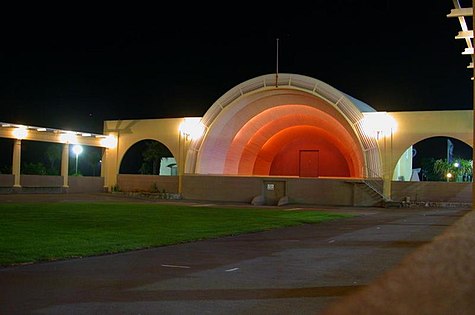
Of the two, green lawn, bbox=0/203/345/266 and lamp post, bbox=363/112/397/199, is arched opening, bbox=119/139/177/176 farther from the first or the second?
green lawn, bbox=0/203/345/266

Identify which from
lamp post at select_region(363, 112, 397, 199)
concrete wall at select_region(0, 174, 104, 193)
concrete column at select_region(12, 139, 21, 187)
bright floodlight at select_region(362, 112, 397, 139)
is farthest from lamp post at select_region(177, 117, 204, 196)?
lamp post at select_region(363, 112, 397, 199)

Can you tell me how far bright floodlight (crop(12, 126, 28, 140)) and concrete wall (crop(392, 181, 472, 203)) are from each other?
27.5 m

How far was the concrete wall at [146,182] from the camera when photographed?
47.8 metres

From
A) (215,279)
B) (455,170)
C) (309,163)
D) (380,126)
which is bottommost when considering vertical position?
(215,279)

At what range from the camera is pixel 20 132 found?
44.6m

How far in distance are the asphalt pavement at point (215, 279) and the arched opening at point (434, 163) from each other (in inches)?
1217

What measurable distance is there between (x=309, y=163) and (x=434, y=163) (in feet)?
52.6

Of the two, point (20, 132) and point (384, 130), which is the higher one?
point (384, 130)

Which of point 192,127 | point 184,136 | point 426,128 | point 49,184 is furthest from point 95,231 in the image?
point 49,184

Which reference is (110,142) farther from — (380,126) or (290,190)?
(380,126)

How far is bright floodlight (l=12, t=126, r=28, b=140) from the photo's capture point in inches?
1742

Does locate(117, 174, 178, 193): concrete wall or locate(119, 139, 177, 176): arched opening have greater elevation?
locate(119, 139, 177, 176): arched opening

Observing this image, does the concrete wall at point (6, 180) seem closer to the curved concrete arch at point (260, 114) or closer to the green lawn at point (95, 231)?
the curved concrete arch at point (260, 114)

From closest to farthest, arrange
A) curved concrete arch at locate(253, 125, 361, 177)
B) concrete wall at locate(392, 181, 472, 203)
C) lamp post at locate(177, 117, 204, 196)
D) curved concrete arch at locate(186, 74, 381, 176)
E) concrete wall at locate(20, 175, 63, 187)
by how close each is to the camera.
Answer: concrete wall at locate(392, 181, 472, 203) < curved concrete arch at locate(186, 74, 381, 176) < concrete wall at locate(20, 175, 63, 187) < lamp post at locate(177, 117, 204, 196) < curved concrete arch at locate(253, 125, 361, 177)
